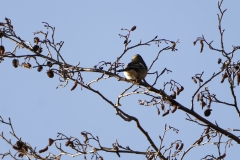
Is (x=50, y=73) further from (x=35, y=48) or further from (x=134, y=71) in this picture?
(x=134, y=71)

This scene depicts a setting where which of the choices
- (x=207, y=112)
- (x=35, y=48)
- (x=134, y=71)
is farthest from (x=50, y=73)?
(x=134, y=71)

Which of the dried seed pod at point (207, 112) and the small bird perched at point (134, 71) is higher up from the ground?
the small bird perched at point (134, 71)

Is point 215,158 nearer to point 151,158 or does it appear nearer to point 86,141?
point 151,158

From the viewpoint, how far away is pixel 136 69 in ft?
25.0

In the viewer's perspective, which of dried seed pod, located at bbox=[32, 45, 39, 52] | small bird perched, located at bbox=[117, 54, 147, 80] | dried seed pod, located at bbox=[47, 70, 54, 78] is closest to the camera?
dried seed pod, located at bbox=[47, 70, 54, 78]

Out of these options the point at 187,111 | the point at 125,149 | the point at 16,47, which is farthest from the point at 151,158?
the point at 16,47

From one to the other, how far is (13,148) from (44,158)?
0.36 meters

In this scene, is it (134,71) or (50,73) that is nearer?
(50,73)

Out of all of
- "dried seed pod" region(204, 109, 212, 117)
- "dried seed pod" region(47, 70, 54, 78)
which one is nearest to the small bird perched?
"dried seed pod" region(204, 109, 212, 117)

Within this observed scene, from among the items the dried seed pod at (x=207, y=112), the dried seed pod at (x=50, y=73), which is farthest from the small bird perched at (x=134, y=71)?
the dried seed pod at (x=50, y=73)

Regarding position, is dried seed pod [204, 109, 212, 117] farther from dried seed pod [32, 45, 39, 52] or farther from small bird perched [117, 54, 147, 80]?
small bird perched [117, 54, 147, 80]

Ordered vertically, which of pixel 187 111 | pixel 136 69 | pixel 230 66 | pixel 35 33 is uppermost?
pixel 136 69

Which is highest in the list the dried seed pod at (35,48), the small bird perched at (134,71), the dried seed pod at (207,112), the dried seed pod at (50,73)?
the small bird perched at (134,71)

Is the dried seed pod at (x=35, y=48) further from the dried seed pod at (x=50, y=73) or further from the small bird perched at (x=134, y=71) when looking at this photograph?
the small bird perched at (x=134, y=71)
